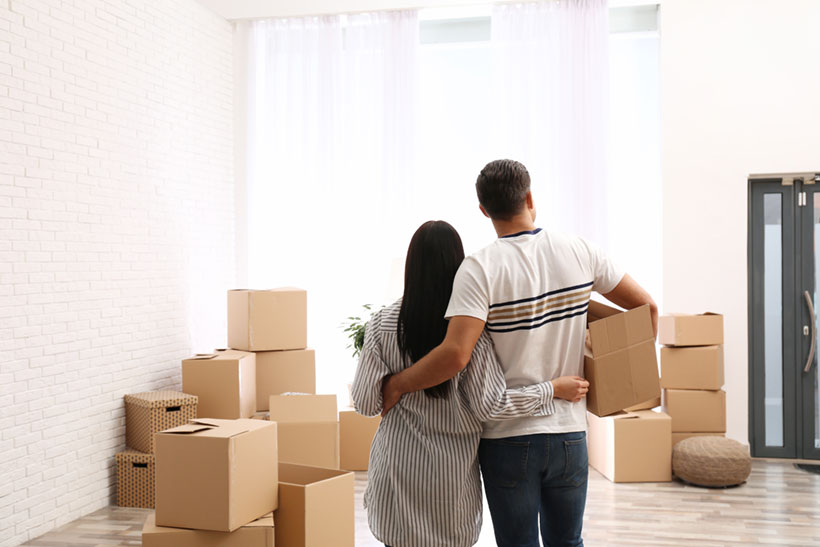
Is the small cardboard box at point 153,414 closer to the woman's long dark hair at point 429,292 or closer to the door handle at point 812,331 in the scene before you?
the woman's long dark hair at point 429,292

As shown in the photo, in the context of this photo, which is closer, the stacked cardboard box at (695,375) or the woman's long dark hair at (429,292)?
the woman's long dark hair at (429,292)

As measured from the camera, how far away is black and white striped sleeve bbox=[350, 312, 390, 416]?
1.72 meters

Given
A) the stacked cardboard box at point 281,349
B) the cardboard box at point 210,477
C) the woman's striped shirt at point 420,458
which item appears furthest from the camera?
the stacked cardboard box at point 281,349

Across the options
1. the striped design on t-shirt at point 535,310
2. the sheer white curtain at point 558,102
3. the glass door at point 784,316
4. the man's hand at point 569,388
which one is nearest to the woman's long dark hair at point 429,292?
the striped design on t-shirt at point 535,310

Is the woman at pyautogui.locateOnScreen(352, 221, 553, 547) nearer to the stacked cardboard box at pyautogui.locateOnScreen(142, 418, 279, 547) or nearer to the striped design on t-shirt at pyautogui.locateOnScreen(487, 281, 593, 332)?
the striped design on t-shirt at pyautogui.locateOnScreen(487, 281, 593, 332)

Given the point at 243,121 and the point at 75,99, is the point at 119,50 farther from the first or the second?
the point at 243,121

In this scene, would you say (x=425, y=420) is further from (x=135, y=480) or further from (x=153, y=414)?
(x=135, y=480)

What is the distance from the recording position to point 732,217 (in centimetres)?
502

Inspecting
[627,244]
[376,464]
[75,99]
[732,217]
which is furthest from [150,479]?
[732,217]

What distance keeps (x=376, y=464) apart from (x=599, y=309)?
666 millimetres

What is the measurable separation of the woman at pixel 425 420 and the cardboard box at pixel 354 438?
9.91 feet

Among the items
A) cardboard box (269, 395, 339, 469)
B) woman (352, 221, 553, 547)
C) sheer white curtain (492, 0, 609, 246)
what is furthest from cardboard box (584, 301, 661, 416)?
sheer white curtain (492, 0, 609, 246)

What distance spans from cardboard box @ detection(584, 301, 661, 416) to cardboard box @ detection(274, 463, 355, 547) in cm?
124

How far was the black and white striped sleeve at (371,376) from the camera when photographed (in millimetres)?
1721
